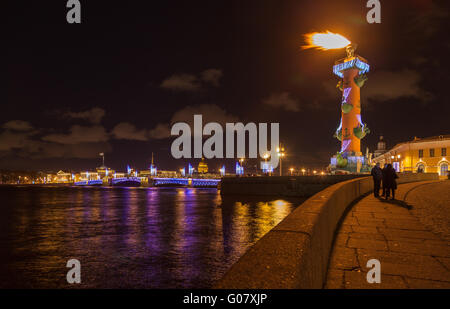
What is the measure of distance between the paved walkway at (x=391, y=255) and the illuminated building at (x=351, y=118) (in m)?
38.6

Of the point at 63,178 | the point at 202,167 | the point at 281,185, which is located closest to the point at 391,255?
the point at 281,185

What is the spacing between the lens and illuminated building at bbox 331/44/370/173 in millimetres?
42219

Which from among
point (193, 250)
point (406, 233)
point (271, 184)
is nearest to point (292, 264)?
point (406, 233)

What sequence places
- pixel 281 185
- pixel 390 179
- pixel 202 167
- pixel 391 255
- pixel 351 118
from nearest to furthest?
1. pixel 391 255
2. pixel 390 179
3. pixel 281 185
4. pixel 351 118
5. pixel 202 167

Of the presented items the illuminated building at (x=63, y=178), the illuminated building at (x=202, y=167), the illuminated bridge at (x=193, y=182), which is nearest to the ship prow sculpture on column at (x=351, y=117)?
the illuminated bridge at (x=193, y=182)

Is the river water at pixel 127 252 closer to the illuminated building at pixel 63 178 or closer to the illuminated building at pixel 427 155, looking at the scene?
the illuminated building at pixel 427 155

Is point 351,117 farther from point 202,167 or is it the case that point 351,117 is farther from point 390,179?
point 202,167

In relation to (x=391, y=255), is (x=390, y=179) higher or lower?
higher

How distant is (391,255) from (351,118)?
42.9 m

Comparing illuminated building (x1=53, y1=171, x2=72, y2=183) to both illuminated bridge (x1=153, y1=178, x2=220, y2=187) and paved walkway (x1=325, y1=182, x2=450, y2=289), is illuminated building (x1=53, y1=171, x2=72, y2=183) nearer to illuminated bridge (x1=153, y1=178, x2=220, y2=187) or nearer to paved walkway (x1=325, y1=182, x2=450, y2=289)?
illuminated bridge (x1=153, y1=178, x2=220, y2=187)

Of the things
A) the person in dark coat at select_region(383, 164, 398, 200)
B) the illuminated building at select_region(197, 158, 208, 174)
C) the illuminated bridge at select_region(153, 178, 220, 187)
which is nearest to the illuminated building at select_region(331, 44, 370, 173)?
the person in dark coat at select_region(383, 164, 398, 200)

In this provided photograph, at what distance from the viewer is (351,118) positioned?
43156 millimetres

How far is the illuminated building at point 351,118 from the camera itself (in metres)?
42.2

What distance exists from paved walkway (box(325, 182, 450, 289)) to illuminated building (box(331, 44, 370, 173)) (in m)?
38.6
